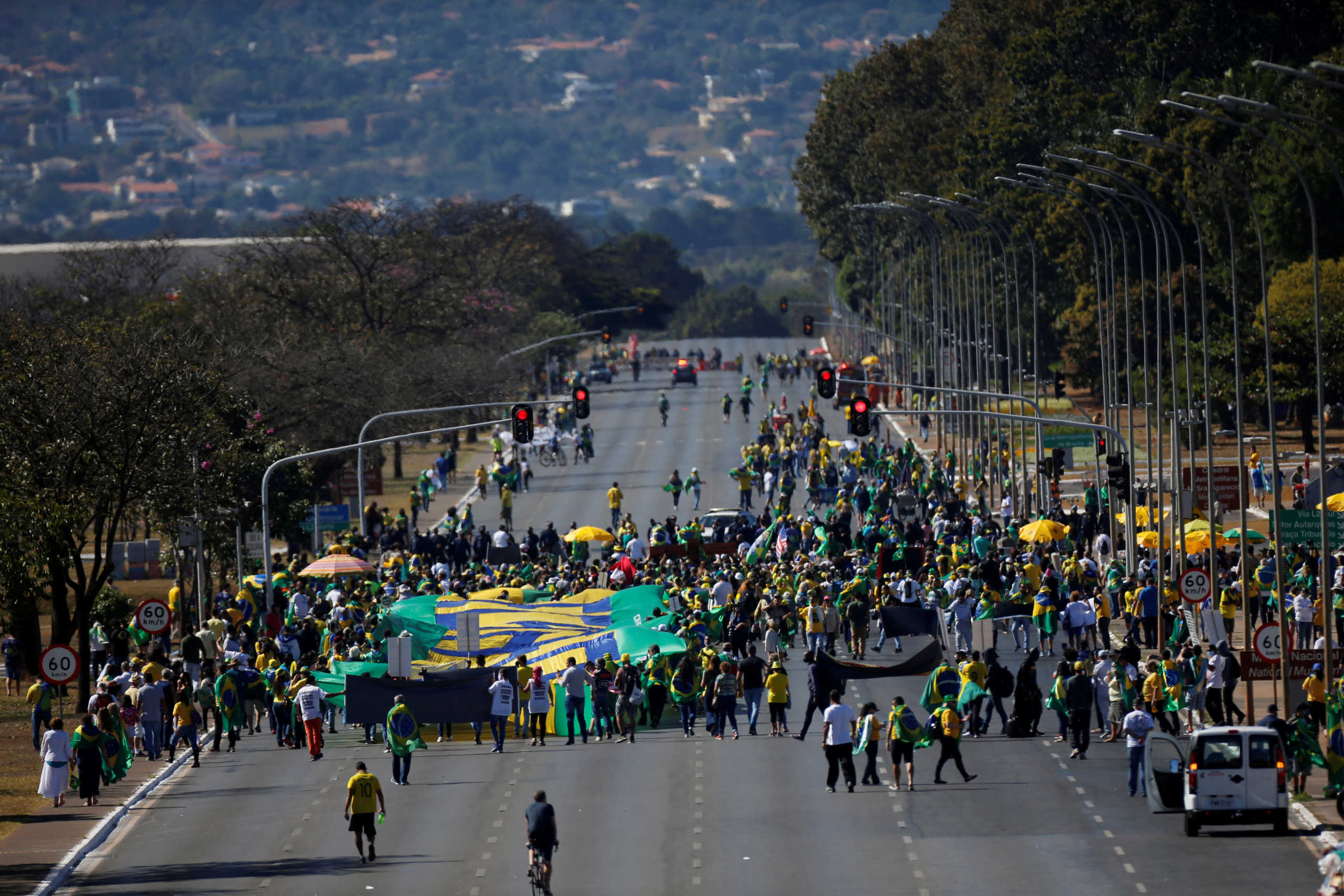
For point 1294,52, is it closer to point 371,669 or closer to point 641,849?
point 371,669

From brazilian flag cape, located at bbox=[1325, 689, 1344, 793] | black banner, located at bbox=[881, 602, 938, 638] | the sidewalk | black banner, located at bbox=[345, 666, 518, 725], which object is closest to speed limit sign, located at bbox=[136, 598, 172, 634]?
the sidewalk

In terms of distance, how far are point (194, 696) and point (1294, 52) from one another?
56338 millimetres

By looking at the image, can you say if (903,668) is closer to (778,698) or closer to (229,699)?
(778,698)

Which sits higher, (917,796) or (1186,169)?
(1186,169)

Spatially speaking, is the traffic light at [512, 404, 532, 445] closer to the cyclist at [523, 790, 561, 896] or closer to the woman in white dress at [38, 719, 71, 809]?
the woman in white dress at [38, 719, 71, 809]

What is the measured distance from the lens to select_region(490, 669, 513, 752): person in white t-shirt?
33906 millimetres

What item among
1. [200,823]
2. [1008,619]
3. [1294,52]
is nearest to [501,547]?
[1008,619]

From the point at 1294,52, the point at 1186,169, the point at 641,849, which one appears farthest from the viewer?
the point at 1294,52

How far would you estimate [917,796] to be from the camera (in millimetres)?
28984

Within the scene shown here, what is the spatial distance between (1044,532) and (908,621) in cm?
870

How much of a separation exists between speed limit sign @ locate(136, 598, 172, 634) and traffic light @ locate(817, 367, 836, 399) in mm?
21590

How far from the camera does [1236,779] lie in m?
25.4

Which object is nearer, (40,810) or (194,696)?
(40,810)

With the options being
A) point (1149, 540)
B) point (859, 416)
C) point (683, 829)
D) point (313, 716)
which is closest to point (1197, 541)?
point (1149, 540)
